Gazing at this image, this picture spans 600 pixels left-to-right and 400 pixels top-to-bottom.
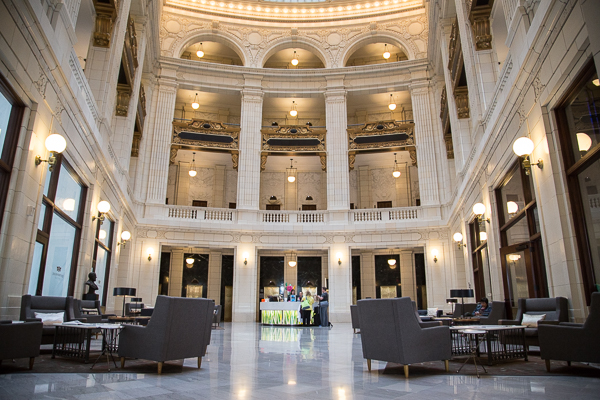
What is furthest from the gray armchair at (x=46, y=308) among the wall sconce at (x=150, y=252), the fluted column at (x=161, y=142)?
the fluted column at (x=161, y=142)

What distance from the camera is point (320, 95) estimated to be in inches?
823

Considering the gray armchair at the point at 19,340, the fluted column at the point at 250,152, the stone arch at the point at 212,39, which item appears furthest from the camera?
the stone arch at the point at 212,39

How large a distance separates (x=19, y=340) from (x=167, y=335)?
4.81ft

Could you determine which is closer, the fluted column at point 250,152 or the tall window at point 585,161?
the tall window at point 585,161

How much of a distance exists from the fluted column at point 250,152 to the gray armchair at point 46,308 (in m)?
11.6

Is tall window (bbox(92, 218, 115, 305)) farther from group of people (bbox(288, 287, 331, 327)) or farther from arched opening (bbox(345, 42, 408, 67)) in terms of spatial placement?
arched opening (bbox(345, 42, 408, 67))

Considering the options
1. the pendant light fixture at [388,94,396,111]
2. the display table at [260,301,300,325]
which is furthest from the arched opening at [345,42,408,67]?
the display table at [260,301,300,325]

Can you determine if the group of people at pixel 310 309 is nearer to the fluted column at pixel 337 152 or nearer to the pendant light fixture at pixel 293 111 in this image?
the fluted column at pixel 337 152

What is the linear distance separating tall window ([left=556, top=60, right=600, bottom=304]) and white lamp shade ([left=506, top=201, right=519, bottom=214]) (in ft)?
8.70

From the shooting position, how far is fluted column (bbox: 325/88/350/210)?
18906 millimetres

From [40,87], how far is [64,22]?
5.64ft

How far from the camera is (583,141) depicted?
217 inches

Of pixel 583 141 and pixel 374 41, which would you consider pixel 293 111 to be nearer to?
pixel 374 41

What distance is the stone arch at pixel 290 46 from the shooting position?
20875 mm
